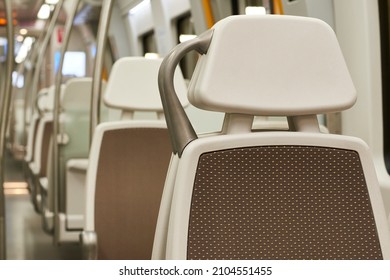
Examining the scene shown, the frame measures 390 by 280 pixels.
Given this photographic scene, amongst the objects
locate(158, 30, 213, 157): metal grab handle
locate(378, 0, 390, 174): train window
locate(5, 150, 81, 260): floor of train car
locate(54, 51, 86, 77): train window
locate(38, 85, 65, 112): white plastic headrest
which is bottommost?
locate(5, 150, 81, 260): floor of train car

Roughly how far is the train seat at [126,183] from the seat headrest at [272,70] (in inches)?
45.0

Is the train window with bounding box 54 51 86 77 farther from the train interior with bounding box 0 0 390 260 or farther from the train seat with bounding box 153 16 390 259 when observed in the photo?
the train seat with bounding box 153 16 390 259

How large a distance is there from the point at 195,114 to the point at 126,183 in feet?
1.24

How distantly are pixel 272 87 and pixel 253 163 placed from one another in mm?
152

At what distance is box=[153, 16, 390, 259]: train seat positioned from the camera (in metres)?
1.43

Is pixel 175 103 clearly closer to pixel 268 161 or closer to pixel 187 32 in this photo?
pixel 268 161

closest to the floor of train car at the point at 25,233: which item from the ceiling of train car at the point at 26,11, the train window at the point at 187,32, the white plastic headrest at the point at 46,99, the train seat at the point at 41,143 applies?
the train seat at the point at 41,143

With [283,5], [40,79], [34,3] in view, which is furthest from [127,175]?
[40,79]

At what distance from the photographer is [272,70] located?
1441 millimetres

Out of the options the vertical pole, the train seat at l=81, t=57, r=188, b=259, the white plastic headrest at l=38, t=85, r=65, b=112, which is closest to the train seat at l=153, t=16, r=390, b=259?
the train seat at l=81, t=57, r=188, b=259

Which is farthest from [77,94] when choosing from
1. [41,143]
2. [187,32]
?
[187,32]

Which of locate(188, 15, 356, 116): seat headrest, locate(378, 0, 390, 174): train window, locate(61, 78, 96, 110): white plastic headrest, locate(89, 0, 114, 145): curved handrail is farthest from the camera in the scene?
locate(61, 78, 96, 110): white plastic headrest
